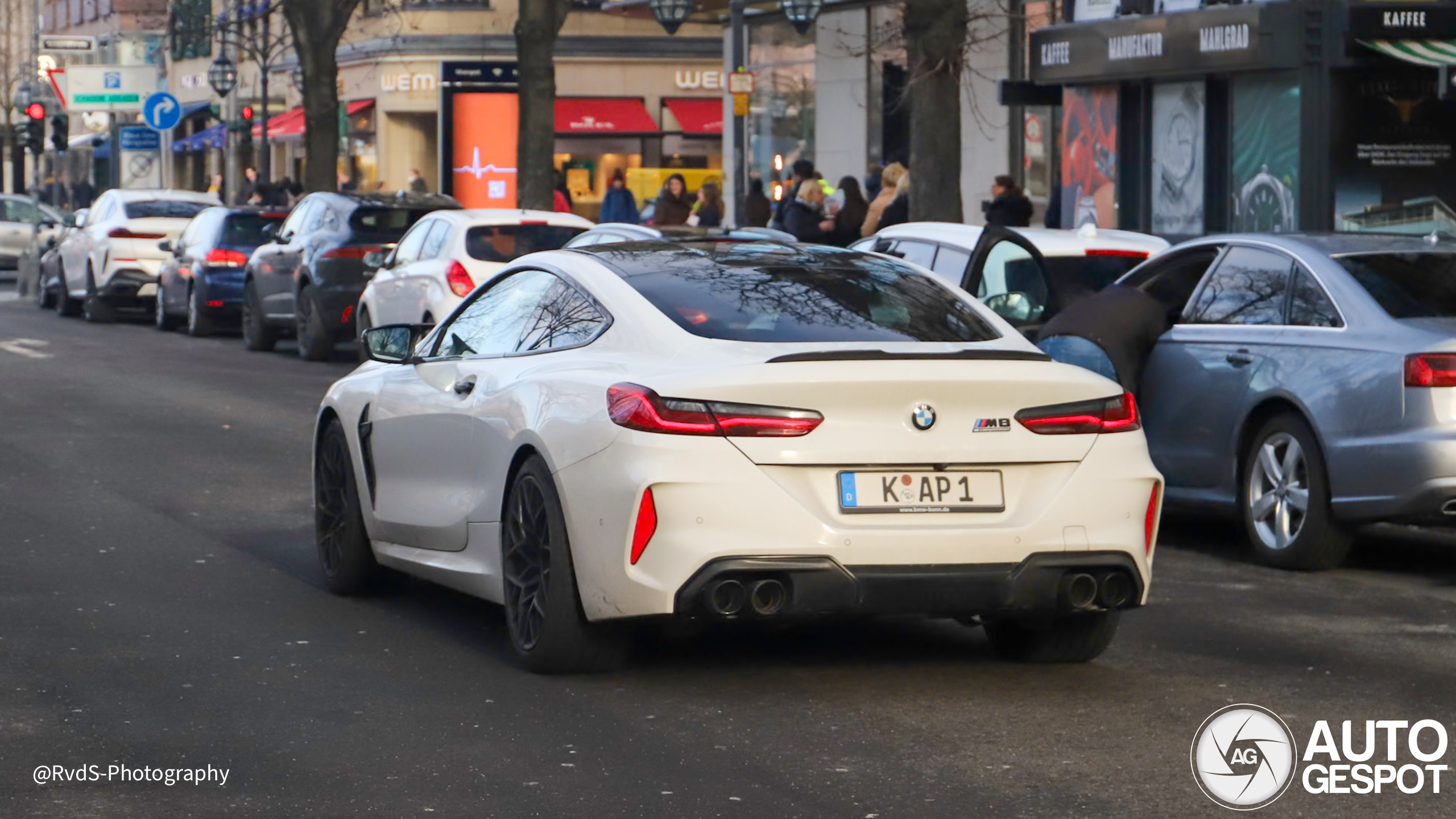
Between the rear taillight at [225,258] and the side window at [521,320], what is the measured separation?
19.1 meters

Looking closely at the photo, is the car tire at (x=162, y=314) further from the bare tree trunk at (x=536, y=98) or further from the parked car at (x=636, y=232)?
the parked car at (x=636, y=232)

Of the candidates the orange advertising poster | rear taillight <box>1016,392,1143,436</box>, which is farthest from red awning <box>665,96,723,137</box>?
rear taillight <box>1016,392,1143,436</box>

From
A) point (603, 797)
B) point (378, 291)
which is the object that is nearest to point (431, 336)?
point (603, 797)

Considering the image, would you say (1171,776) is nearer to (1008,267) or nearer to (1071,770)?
(1071,770)

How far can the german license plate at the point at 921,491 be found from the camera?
6.84 m

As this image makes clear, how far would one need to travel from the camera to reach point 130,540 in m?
10.5

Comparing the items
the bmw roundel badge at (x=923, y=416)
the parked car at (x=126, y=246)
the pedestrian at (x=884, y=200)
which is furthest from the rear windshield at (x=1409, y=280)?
the parked car at (x=126, y=246)

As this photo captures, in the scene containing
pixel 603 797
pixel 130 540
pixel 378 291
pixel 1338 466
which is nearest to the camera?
pixel 603 797

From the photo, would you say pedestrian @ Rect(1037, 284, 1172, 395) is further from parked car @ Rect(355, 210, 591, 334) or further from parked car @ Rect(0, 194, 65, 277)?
parked car @ Rect(0, 194, 65, 277)

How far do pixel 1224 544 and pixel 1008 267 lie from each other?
263 centimetres

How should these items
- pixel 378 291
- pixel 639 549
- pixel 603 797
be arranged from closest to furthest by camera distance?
pixel 603 797, pixel 639 549, pixel 378 291

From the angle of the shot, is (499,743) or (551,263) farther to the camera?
(551,263)

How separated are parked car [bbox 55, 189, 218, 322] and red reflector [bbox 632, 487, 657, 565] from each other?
24206 millimetres

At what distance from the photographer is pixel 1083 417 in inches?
280
